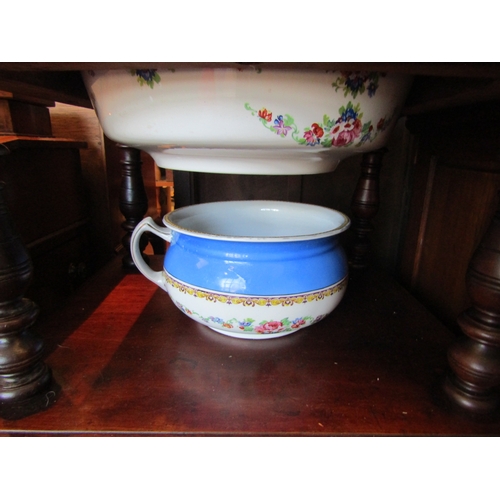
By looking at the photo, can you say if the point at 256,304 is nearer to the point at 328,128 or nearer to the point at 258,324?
the point at 258,324

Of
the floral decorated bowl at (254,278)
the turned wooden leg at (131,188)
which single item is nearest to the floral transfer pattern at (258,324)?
the floral decorated bowl at (254,278)

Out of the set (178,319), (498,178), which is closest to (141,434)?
(178,319)

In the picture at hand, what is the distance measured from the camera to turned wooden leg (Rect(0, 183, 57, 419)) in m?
0.25

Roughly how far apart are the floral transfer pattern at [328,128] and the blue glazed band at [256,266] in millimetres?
89

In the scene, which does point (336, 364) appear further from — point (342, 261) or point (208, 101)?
point (208, 101)

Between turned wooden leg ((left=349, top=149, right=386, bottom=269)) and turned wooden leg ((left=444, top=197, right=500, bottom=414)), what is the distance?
0.84ft

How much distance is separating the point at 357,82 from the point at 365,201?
0.26 metres

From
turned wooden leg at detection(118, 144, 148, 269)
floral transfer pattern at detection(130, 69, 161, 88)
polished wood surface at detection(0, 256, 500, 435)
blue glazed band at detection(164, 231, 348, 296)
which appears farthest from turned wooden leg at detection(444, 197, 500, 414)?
turned wooden leg at detection(118, 144, 148, 269)

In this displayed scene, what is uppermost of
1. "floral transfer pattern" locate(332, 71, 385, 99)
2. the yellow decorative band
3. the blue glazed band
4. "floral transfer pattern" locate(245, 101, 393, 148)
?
"floral transfer pattern" locate(332, 71, 385, 99)

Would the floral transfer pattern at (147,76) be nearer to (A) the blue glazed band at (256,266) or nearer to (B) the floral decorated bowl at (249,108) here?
(B) the floral decorated bowl at (249,108)

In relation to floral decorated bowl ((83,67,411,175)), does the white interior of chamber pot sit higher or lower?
lower

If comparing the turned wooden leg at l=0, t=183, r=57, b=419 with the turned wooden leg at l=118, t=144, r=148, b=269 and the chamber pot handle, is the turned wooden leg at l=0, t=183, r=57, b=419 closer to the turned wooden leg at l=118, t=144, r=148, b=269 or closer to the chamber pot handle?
the chamber pot handle

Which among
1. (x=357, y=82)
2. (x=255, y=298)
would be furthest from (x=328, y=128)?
(x=255, y=298)

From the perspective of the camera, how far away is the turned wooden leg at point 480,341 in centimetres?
24
